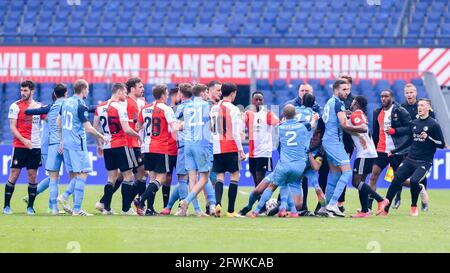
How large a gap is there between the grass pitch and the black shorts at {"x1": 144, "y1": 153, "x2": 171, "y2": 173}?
96cm

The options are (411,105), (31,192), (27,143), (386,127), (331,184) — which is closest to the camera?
(27,143)

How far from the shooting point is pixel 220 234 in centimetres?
1452

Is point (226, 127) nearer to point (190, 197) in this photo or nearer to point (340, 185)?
point (190, 197)

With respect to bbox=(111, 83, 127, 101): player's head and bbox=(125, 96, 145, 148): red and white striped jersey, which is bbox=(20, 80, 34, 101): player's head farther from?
bbox=(125, 96, 145, 148): red and white striped jersey

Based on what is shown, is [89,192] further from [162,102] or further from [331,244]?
[331,244]

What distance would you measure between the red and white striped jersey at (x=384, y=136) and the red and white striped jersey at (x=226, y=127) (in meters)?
3.39

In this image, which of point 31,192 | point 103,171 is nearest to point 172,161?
point 31,192

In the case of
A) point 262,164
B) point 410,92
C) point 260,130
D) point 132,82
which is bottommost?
point 262,164

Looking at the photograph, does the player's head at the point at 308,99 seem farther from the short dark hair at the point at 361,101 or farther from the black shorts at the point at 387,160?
the black shorts at the point at 387,160

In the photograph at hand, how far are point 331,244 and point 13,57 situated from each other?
64.7 feet

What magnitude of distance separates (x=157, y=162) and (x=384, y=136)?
4.37 meters

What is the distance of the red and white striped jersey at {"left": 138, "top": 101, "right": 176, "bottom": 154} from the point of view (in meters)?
18.2
